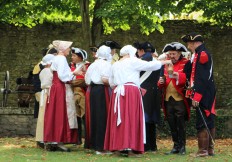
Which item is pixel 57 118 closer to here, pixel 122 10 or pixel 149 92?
pixel 149 92

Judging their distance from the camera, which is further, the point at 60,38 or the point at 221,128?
the point at 60,38

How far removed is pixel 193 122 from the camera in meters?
14.0

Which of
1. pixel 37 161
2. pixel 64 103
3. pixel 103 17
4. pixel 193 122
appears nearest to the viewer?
pixel 37 161

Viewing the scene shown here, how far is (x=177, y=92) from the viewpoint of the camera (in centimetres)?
1013

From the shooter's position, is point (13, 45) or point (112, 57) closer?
point (112, 57)

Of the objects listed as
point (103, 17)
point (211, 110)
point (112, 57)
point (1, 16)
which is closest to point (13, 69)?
point (1, 16)

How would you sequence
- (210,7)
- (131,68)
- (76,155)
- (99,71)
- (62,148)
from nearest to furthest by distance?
(131,68) < (76,155) < (99,71) < (62,148) < (210,7)

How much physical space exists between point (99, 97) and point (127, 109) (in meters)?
0.73

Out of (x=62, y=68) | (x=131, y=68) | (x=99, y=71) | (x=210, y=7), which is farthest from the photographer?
(x=210, y=7)

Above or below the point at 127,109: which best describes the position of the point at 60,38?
above

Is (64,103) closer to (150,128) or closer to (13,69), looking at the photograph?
(150,128)

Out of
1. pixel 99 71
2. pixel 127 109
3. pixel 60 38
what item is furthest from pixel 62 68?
pixel 60 38

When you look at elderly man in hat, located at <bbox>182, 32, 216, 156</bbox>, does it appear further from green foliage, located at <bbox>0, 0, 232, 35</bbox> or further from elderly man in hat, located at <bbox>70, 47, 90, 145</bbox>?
green foliage, located at <bbox>0, 0, 232, 35</bbox>

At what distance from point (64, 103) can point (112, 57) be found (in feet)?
3.51
